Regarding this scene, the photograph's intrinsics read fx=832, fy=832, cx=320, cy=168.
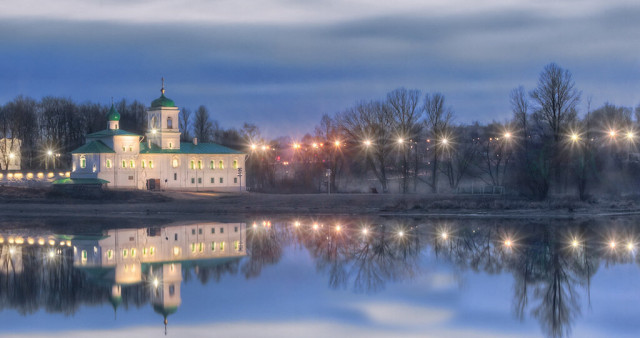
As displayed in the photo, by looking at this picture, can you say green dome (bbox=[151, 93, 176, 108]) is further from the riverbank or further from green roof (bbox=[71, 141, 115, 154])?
the riverbank

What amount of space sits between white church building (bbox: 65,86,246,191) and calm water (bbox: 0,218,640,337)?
3407 centimetres

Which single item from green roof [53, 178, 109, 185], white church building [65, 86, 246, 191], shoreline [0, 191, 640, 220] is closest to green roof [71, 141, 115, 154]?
white church building [65, 86, 246, 191]

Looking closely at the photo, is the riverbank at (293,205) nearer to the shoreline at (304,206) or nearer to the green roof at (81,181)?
the shoreline at (304,206)

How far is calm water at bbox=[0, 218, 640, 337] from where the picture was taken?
73.4ft

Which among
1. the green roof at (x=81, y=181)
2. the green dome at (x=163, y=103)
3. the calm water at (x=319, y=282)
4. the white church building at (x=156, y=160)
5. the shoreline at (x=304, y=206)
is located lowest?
the calm water at (x=319, y=282)

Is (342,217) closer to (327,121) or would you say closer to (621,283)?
(621,283)

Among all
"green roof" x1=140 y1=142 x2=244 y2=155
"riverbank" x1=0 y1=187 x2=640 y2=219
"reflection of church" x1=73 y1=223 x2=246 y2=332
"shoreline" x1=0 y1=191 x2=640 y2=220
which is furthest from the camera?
"green roof" x1=140 y1=142 x2=244 y2=155

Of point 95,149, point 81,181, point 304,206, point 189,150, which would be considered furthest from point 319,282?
point 189,150

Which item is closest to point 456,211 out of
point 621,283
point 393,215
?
point 393,215

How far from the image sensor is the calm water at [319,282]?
881 inches

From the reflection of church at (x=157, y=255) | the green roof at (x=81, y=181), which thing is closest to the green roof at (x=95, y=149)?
the green roof at (x=81, y=181)

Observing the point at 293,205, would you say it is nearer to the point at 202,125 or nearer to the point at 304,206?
the point at 304,206

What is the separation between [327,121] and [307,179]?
22.9 ft

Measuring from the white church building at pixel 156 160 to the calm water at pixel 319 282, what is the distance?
3407cm
